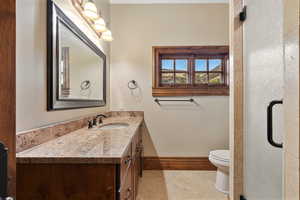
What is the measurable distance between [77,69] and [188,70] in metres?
1.83

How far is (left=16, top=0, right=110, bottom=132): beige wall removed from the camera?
3.38ft

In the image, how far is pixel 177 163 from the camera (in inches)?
117

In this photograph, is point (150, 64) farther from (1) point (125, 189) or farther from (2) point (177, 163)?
(1) point (125, 189)

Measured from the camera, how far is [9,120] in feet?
1.94

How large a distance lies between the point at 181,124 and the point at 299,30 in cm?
259

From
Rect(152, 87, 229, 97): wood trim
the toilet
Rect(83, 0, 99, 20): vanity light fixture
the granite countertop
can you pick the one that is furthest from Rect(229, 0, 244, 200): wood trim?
Rect(152, 87, 229, 97): wood trim

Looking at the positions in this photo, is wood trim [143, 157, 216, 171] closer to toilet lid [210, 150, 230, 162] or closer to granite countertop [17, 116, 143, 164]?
toilet lid [210, 150, 230, 162]

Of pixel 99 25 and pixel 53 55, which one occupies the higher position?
pixel 99 25

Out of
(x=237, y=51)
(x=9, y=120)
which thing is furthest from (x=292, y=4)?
(x=237, y=51)

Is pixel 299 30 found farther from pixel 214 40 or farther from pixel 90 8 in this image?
pixel 214 40

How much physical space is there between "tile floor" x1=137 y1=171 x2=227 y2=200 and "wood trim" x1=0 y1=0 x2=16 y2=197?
179 cm

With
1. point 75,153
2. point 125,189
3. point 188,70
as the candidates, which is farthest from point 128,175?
point 188,70

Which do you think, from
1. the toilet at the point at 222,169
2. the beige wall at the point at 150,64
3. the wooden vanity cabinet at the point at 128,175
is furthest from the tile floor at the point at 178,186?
the wooden vanity cabinet at the point at 128,175

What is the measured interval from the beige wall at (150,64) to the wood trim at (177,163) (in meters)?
0.08
